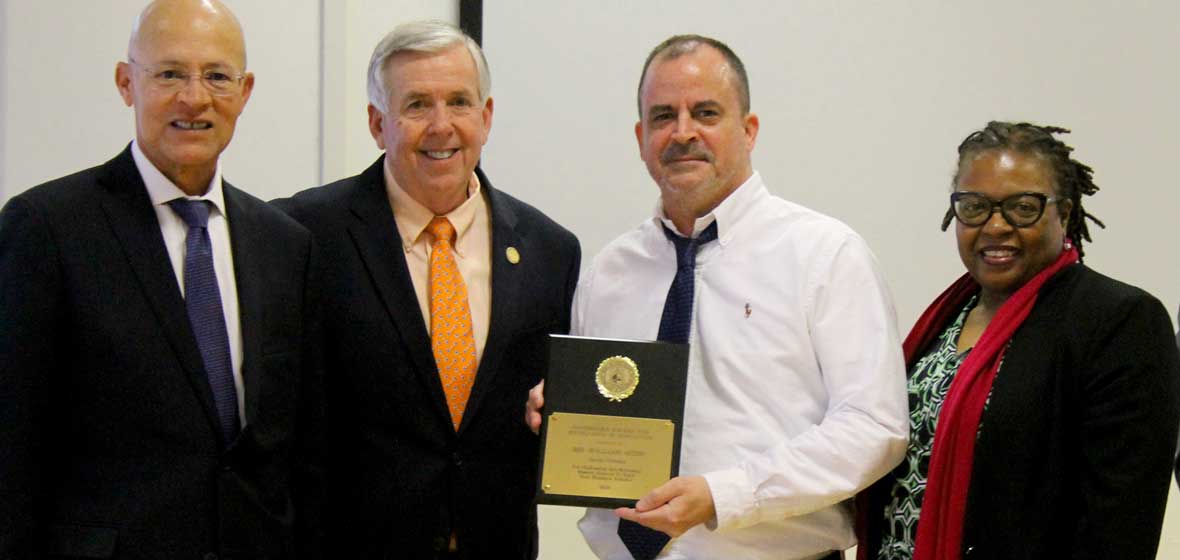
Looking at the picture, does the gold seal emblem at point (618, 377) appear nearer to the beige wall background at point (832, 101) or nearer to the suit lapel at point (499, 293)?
the suit lapel at point (499, 293)

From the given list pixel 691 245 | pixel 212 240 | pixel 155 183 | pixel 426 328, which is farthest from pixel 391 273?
pixel 691 245

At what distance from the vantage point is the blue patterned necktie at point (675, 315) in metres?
2.30

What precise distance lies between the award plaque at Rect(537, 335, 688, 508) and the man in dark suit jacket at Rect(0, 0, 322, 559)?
1.74ft

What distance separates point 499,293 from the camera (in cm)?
266

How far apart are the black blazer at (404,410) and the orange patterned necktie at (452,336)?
0.04 meters

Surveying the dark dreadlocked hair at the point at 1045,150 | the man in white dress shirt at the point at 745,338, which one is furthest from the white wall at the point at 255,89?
the dark dreadlocked hair at the point at 1045,150

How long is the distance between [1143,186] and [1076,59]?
425 millimetres

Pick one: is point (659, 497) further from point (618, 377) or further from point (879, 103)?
point (879, 103)

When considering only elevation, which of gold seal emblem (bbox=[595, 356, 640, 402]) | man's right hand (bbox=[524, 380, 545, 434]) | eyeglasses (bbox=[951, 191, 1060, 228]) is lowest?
man's right hand (bbox=[524, 380, 545, 434])

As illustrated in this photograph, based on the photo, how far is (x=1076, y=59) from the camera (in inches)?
144

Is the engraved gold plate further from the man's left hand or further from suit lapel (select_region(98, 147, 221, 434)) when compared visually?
suit lapel (select_region(98, 147, 221, 434))

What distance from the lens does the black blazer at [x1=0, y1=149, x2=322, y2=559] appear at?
2029 mm

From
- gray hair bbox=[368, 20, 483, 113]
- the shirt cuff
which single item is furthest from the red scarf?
gray hair bbox=[368, 20, 483, 113]

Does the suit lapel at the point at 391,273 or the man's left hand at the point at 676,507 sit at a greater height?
the suit lapel at the point at 391,273
